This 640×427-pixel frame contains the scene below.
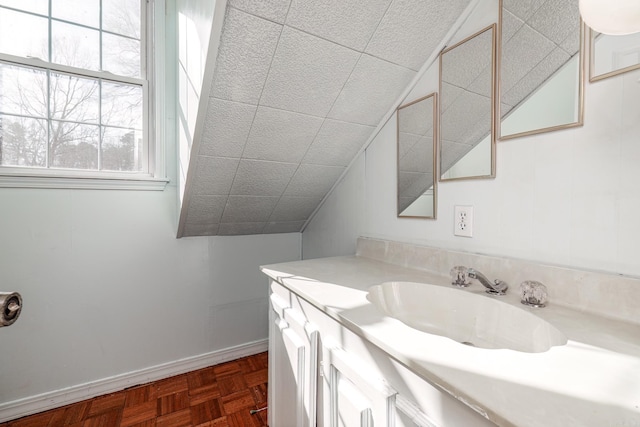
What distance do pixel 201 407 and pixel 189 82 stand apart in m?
1.76

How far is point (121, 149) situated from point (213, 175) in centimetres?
75

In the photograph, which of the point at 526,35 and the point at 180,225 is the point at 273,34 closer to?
the point at 526,35

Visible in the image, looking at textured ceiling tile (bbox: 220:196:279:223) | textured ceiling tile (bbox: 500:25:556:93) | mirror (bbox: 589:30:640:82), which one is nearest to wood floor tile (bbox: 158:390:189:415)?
textured ceiling tile (bbox: 220:196:279:223)

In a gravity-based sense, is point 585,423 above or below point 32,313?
above

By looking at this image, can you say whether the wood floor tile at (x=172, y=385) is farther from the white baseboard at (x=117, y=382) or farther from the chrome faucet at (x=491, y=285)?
the chrome faucet at (x=491, y=285)

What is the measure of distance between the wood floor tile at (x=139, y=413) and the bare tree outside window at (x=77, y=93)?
1387 millimetres

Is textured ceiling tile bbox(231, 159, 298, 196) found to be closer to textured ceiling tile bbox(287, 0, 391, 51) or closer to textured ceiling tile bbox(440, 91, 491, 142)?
textured ceiling tile bbox(287, 0, 391, 51)

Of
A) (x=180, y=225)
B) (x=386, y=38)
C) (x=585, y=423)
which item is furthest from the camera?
(x=180, y=225)

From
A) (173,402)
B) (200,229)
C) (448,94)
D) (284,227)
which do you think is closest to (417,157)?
(448,94)

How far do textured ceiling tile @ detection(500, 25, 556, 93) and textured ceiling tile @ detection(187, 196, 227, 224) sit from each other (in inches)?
57.2

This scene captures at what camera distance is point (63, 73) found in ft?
5.27

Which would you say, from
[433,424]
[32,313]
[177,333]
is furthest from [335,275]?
[32,313]

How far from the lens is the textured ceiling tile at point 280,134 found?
4.36 ft

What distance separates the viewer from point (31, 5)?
153 centimetres
